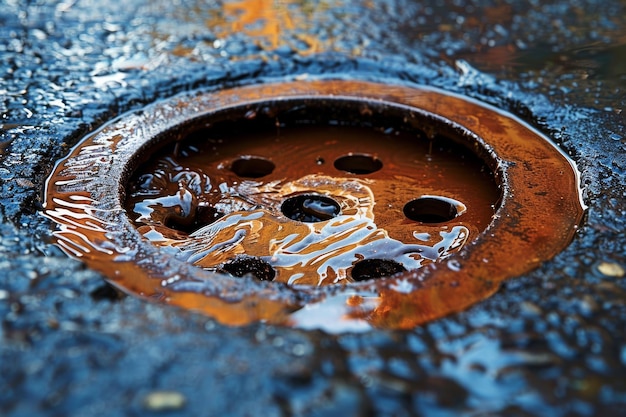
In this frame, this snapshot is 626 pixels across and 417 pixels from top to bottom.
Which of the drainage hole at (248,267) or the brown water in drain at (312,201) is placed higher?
the brown water in drain at (312,201)

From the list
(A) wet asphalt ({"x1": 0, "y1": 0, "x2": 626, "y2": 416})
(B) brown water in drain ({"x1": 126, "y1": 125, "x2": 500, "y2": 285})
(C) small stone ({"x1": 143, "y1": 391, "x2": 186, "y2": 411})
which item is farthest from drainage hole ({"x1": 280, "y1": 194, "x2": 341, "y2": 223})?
(C) small stone ({"x1": 143, "y1": 391, "x2": 186, "y2": 411})

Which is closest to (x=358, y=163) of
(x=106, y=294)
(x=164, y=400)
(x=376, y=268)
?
(x=376, y=268)

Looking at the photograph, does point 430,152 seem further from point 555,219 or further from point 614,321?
point 614,321

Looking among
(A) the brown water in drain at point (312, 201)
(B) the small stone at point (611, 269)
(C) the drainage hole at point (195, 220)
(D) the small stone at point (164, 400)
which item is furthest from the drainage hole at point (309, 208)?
(D) the small stone at point (164, 400)

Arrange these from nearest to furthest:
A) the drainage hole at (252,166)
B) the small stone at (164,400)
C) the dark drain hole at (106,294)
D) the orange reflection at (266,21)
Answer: the small stone at (164,400)
the dark drain hole at (106,294)
the drainage hole at (252,166)
the orange reflection at (266,21)

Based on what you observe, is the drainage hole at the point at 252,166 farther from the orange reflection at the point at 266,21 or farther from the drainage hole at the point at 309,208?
the orange reflection at the point at 266,21
